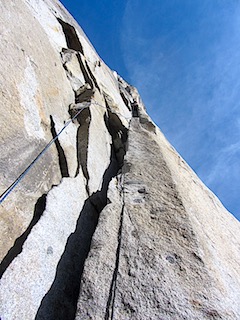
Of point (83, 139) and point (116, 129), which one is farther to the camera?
point (116, 129)

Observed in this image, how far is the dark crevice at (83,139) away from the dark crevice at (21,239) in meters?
1.21

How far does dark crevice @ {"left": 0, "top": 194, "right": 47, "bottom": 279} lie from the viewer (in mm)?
2998

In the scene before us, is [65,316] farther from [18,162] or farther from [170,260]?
[18,162]

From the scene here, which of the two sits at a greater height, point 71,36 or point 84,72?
point 71,36

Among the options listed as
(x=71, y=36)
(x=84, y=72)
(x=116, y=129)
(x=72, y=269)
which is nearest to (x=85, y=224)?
(x=72, y=269)

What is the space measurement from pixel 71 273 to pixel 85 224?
2.93ft

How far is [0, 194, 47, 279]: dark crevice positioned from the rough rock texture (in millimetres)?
13

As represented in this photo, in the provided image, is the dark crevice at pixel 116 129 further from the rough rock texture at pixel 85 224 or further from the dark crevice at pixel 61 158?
the dark crevice at pixel 61 158

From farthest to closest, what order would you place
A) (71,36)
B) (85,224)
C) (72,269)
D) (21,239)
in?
(71,36) < (85,224) < (72,269) < (21,239)

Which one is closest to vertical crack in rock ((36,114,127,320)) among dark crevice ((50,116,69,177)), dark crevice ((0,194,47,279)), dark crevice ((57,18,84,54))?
dark crevice ((0,194,47,279))

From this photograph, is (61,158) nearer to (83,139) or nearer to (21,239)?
(83,139)

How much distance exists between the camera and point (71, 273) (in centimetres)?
338

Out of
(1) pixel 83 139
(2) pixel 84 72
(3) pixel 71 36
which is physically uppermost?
(3) pixel 71 36

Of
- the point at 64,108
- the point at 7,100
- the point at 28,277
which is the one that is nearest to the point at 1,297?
the point at 28,277
